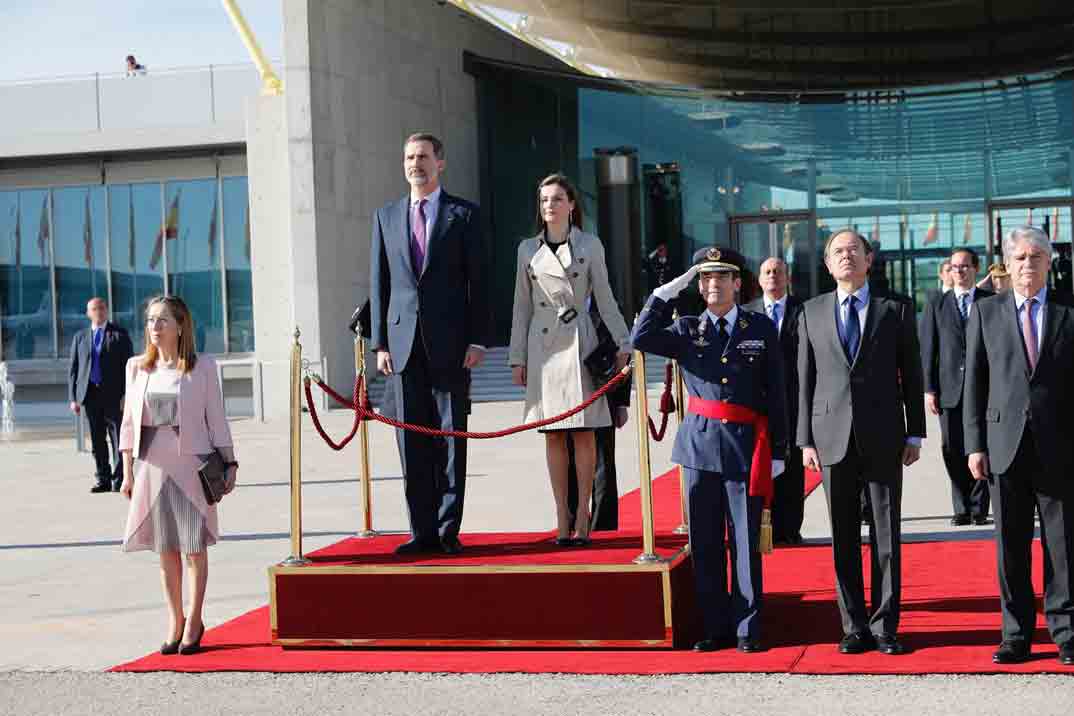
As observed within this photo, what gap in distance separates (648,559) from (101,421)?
8.78m

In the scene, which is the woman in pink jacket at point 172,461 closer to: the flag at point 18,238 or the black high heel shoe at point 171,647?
the black high heel shoe at point 171,647

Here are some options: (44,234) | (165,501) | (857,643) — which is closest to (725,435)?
(857,643)

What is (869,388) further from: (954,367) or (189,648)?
(954,367)

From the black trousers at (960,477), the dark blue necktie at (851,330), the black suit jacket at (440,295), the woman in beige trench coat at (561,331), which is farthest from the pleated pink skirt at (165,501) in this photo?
the black trousers at (960,477)

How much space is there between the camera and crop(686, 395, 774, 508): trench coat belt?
6098mm

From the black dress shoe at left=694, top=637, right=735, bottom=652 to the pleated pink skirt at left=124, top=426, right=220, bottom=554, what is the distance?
2.13 meters

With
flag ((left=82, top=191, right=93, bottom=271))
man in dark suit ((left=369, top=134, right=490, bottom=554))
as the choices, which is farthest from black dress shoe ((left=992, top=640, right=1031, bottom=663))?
flag ((left=82, top=191, right=93, bottom=271))

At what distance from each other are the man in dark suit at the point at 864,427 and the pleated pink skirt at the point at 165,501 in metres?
2.65

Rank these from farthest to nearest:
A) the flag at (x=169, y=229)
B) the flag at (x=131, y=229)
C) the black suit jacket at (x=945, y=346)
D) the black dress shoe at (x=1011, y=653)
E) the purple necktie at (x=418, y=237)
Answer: the flag at (x=131, y=229) < the flag at (x=169, y=229) < the black suit jacket at (x=945, y=346) < the purple necktie at (x=418, y=237) < the black dress shoe at (x=1011, y=653)

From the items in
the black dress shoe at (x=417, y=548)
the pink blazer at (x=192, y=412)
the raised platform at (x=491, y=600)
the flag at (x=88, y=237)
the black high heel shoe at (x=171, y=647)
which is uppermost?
the flag at (x=88, y=237)

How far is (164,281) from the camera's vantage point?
33.6 metres

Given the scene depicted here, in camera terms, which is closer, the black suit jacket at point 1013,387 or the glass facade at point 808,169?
the black suit jacket at point 1013,387

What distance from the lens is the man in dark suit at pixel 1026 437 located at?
573 centimetres

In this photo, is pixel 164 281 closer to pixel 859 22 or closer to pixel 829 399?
pixel 859 22
